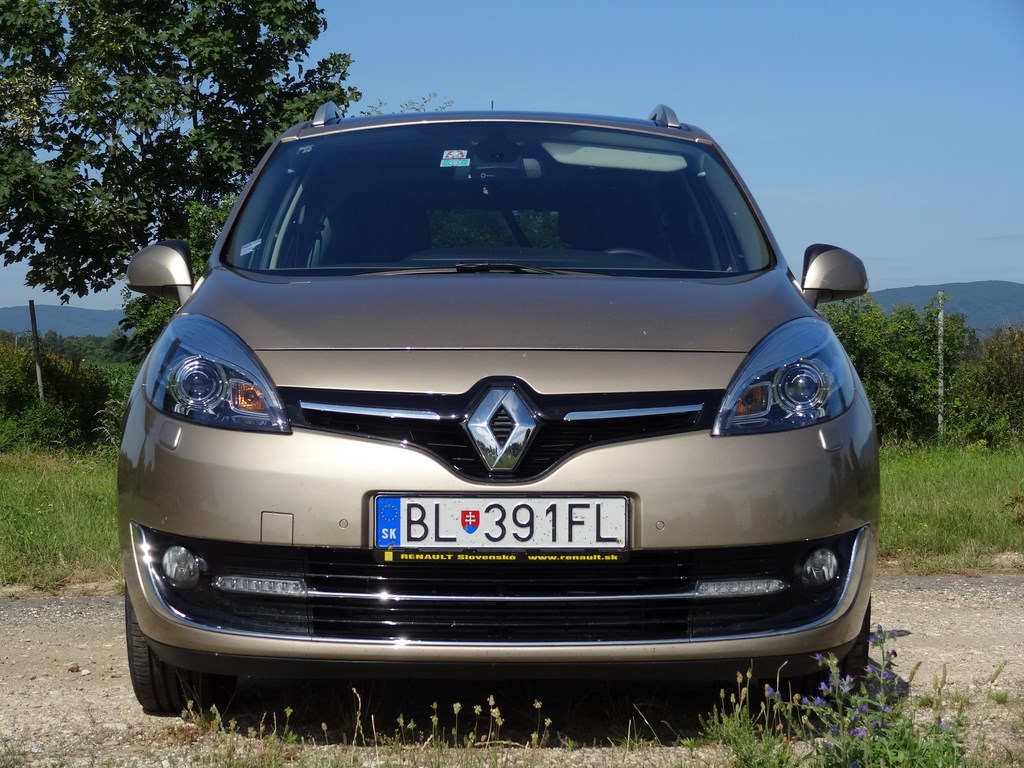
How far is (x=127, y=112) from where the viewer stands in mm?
19453

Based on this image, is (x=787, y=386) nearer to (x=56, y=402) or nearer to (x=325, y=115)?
(x=325, y=115)

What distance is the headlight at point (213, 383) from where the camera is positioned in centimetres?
301

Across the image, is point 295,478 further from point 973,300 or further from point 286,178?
point 973,300

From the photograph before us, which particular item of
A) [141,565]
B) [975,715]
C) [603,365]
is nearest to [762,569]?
[603,365]

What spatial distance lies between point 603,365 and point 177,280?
1.48 metres

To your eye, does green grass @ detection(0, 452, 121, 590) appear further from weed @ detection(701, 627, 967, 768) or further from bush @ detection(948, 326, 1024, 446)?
bush @ detection(948, 326, 1024, 446)

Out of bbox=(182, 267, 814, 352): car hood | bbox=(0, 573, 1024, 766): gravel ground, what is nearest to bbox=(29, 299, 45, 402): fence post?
bbox=(0, 573, 1024, 766): gravel ground

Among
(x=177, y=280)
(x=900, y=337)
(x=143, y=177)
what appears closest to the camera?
(x=177, y=280)

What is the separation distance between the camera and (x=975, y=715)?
3.49 metres

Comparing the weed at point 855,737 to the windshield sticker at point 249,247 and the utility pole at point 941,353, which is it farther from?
the utility pole at point 941,353

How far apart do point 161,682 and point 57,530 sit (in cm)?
386

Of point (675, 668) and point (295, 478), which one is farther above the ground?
point (295, 478)

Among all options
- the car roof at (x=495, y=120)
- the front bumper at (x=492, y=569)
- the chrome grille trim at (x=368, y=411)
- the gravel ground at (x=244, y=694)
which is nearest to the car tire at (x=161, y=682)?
the gravel ground at (x=244, y=694)

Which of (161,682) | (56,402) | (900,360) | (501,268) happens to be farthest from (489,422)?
(900,360)
